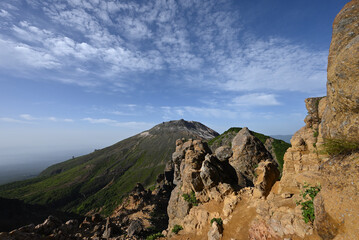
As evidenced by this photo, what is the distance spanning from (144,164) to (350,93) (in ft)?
497

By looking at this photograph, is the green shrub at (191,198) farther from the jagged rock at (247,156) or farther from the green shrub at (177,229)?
the jagged rock at (247,156)

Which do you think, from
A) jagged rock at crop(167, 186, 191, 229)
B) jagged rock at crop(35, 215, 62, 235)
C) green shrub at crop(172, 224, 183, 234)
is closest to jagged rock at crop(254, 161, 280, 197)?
jagged rock at crop(167, 186, 191, 229)

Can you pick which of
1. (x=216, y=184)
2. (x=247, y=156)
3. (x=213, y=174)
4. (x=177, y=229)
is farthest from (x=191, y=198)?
(x=247, y=156)

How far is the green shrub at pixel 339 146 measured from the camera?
6.13m

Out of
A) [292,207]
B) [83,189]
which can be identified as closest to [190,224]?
[292,207]

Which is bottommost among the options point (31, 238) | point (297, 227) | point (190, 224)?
point (31, 238)

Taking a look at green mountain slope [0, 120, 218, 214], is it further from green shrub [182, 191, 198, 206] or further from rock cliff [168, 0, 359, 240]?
rock cliff [168, 0, 359, 240]

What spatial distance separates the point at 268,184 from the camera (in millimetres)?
14445

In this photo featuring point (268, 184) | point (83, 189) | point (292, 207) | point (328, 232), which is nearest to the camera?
point (328, 232)

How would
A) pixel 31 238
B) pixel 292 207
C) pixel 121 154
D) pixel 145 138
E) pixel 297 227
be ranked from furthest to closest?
pixel 145 138, pixel 121 154, pixel 31 238, pixel 292 207, pixel 297 227

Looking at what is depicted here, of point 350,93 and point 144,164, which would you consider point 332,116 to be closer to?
point 350,93

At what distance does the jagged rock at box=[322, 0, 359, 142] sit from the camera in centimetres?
→ 592

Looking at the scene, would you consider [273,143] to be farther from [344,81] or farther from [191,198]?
[344,81]

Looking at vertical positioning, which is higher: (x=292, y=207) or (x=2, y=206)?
(x=292, y=207)
